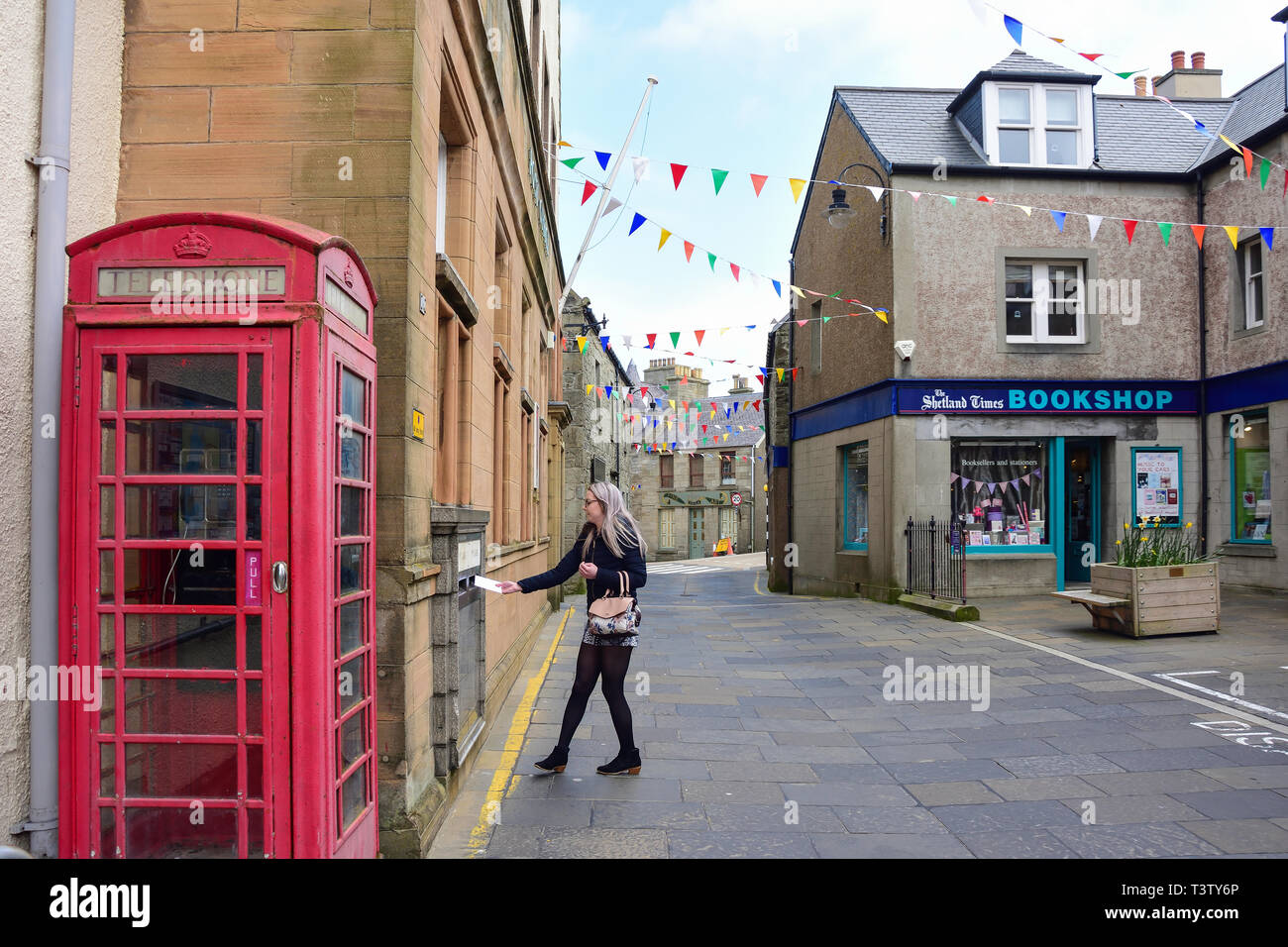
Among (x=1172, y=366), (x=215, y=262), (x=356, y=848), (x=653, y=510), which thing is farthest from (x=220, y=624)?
(x=653, y=510)

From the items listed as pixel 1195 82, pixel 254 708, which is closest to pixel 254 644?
pixel 254 708

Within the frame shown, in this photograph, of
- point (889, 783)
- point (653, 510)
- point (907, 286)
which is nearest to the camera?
point (889, 783)

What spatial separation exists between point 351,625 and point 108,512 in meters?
1.03

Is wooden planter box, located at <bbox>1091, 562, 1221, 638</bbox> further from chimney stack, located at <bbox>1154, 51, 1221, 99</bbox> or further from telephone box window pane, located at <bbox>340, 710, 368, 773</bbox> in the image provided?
chimney stack, located at <bbox>1154, 51, 1221, 99</bbox>

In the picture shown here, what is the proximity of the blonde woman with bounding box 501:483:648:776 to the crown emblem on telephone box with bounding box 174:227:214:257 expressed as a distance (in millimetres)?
2789

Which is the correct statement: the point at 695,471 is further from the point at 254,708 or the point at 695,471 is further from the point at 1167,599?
the point at 254,708

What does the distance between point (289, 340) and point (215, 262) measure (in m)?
0.42

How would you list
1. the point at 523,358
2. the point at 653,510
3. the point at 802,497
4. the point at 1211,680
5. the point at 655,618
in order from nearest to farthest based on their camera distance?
the point at 1211,680
the point at 523,358
the point at 655,618
the point at 802,497
the point at 653,510

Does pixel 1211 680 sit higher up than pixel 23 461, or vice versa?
pixel 23 461

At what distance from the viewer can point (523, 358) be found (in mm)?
11305

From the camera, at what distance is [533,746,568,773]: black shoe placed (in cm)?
565

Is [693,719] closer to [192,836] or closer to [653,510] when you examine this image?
[192,836]

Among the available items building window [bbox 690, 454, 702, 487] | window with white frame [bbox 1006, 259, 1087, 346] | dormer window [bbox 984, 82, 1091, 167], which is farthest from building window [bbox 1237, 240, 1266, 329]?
building window [bbox 690, 454, 702, 487]

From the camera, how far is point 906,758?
613cm
